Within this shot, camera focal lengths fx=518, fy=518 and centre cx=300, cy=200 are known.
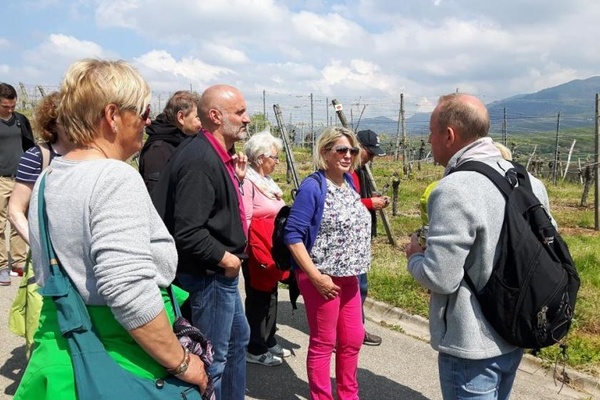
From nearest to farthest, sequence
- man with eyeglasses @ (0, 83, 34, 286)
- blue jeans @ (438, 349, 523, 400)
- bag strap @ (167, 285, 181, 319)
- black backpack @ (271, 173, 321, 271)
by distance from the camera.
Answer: bag strap @ (167, 285, 181, 319)
blue jeans @ (438, 349, 523, 400)
black backpack @ (271, 173, 321, 271)
man with eyeglasses @ (0, 83, 34, 286)

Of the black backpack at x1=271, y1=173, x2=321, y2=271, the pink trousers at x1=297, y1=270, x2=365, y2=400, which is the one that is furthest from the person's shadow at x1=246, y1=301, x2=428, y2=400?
the black backpack at x1=271, y1=173, x2=321, y2=271

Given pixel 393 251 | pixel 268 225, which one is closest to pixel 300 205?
pixel 268 225

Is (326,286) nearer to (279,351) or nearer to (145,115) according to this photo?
(279,351)

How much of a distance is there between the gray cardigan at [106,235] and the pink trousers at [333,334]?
1812 millimetres

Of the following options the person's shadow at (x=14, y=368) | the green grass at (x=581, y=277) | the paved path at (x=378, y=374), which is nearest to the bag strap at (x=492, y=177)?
the paved path at (x=378, y=374)

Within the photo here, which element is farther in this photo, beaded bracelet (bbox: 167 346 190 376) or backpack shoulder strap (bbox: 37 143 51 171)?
backpack shoulder strap (bbox: 37 143 51 171)

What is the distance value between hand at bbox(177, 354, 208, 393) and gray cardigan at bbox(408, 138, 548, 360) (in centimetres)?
96

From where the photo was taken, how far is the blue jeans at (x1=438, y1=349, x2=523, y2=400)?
2.10 m

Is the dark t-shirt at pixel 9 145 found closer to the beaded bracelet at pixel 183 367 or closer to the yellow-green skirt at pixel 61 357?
the yellow-green skirt at pixel 61 357

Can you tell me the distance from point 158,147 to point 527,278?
264 cm

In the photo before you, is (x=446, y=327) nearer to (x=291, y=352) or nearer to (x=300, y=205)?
(x=300, y=205)

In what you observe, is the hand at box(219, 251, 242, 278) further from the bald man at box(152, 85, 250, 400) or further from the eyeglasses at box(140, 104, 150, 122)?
the eyeglasses at box(140, 104, 150, 122)

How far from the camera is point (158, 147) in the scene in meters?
3.69

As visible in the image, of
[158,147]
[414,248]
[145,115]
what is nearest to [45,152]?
[158,147]
